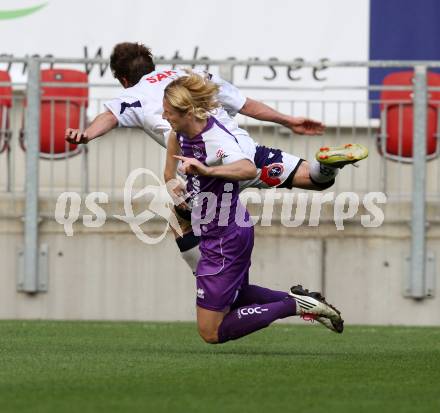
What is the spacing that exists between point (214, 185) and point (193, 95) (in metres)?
0.57

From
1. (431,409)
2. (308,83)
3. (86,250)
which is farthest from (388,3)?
(431,409)

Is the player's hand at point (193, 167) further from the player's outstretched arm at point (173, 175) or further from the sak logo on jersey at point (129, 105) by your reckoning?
the sak logo on jersey at point (129, 105)

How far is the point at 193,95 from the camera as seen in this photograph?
27.4 ft

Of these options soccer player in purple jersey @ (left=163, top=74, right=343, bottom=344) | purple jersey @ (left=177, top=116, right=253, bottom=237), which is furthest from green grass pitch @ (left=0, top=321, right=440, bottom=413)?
purple jersey @ (left=177, top=116, right=253, bottom=237)

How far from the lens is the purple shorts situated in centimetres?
861

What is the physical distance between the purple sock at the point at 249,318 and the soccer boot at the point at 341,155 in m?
0.88

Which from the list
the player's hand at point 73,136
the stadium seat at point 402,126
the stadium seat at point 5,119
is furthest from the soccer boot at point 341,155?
the stadium seat at point 5,119

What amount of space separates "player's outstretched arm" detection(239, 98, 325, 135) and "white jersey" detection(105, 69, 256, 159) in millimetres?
64

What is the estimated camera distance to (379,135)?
1277cm

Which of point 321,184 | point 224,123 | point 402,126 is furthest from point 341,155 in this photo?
point 402,126

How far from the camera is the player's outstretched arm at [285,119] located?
9.27 metres

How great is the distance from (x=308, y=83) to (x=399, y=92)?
142cm

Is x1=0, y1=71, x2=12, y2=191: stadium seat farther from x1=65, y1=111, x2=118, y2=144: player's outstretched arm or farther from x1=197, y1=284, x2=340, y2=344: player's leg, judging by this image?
x1=197, y1=284, x2=340, y2=344: player's leg

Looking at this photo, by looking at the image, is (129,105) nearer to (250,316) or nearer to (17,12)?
(250,316)
